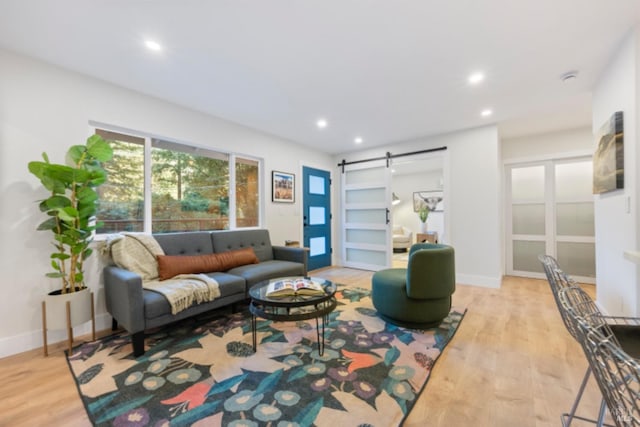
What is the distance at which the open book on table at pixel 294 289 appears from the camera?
2.06 metres

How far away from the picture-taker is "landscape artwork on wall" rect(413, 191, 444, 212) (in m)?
7.49

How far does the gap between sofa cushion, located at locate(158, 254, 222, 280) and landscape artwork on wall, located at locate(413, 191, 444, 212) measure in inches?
253

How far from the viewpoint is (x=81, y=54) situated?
2.14 meters

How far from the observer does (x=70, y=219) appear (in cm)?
200

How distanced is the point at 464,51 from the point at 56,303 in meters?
3.90

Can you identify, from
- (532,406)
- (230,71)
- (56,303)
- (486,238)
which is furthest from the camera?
(486,238)

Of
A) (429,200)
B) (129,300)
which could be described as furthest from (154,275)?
(429,200)

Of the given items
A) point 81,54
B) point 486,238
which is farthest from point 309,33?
point 486,238

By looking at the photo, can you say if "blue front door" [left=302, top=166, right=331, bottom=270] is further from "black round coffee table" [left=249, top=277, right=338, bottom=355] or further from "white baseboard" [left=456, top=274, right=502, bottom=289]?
"black round coffee table" [left=249, top=277, right=338, bottom=355]

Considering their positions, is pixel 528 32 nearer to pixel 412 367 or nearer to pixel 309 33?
pixel 309 33

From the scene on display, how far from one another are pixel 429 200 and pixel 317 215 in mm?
4121

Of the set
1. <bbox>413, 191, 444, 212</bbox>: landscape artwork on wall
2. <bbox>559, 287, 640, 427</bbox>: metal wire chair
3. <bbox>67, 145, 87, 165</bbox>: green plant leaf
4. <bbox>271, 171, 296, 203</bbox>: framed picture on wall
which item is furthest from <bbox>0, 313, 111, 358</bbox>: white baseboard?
<bbox>413, 191, 444, 212</bbox>: landscape artwork on wall

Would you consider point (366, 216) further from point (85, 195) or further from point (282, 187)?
point (85, 195)

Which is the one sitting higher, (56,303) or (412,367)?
(56,303)
